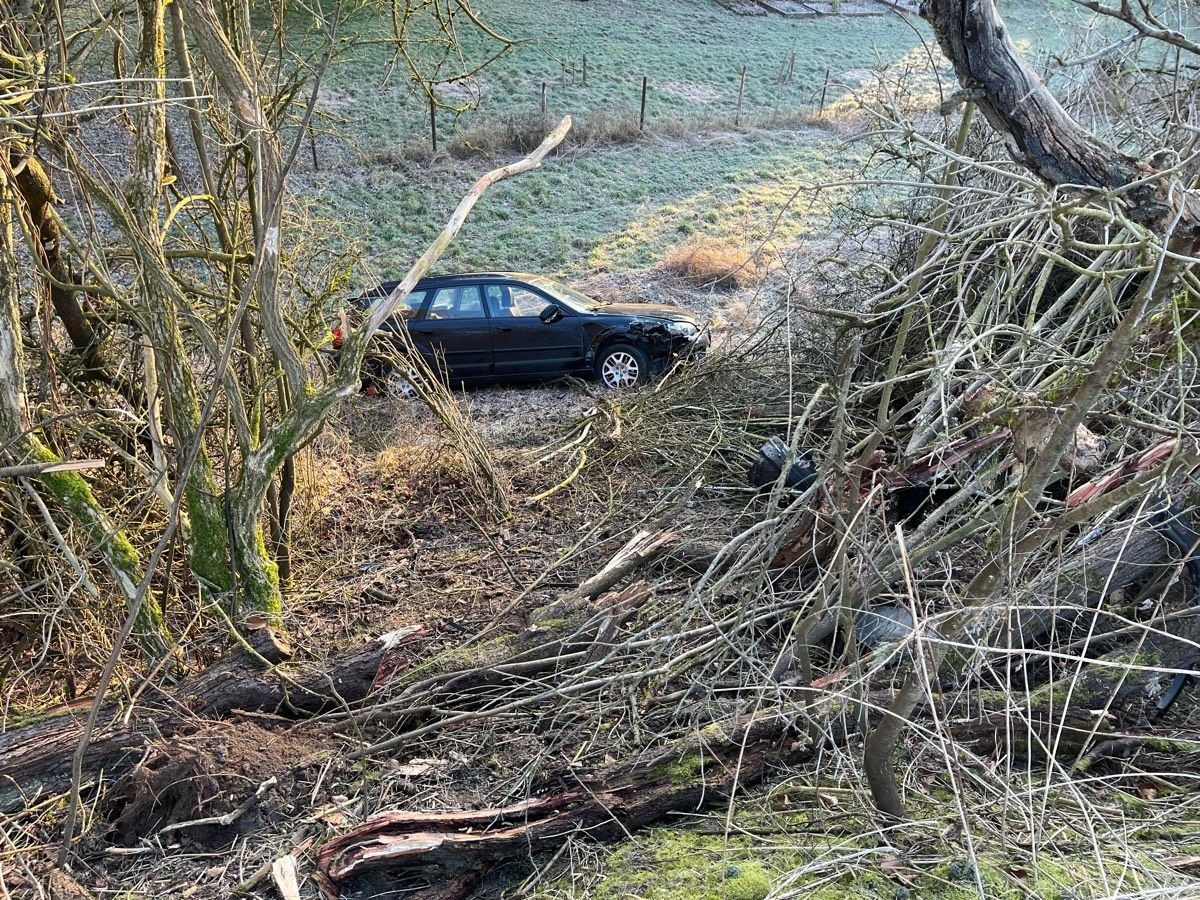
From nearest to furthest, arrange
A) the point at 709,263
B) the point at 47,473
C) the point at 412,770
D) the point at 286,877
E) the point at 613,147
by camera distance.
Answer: the point at 286,877 → the point at 412,770 → the point at 47,473 → the point at 709,263 → the point at 613,147

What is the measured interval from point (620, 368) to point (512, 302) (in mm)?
1616

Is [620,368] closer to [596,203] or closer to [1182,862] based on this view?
[596,203]

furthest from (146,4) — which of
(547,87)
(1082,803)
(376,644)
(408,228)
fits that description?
(547,87)

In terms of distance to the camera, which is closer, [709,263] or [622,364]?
[622,364]

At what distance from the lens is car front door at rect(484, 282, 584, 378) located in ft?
35.7

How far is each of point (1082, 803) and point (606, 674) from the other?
274 centimetres

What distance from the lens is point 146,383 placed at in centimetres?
494

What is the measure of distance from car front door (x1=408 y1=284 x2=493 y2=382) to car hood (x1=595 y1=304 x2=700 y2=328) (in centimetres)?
152

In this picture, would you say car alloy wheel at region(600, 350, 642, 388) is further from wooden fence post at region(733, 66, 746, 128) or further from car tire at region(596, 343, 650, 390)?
wooden fence post at region(733, 66, 746, 128)

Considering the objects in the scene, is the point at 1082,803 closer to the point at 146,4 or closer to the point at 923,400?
the point at 923,400

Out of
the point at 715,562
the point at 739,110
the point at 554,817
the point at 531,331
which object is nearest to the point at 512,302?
the point at 531,331

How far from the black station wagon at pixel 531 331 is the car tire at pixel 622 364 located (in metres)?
0.01

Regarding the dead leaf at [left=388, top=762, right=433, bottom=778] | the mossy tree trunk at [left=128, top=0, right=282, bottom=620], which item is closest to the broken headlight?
the mossy tree trunk at [left=128, top=0, right=282, bottom=620]

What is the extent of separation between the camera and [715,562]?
4.68m
